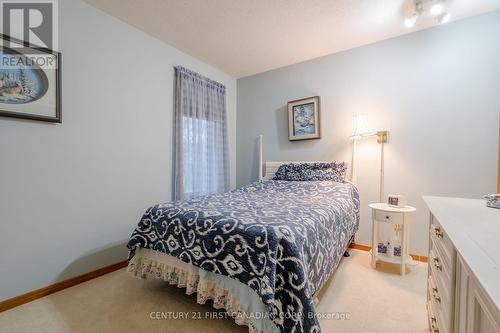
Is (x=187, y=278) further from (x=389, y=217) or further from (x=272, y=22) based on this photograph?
(x=272, y=22)

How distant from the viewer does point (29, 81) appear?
1.66 m

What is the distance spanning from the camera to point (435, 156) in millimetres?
2285

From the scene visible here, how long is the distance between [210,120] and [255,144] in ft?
2.73

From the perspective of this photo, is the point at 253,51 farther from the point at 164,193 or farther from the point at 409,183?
the point at 409,183

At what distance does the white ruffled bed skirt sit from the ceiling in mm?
2191

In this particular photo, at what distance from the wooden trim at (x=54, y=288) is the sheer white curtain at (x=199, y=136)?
1004 mm

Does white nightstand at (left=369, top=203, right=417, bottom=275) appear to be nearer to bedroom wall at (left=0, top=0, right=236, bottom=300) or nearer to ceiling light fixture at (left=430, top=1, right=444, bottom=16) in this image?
ceiling light fixture at (left=430, top=1, right=444, bottom=16)

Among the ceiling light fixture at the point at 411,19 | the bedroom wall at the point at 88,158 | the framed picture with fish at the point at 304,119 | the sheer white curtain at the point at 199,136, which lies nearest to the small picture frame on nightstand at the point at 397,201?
the framed picture with fish at the point at 304,119

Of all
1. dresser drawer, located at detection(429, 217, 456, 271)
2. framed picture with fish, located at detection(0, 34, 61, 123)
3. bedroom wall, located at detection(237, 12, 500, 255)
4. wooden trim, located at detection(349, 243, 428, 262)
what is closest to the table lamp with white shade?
bedroom wall, located at detection(237, 12, 500, 255)

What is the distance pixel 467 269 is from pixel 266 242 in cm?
76

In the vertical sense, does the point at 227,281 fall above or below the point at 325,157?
below

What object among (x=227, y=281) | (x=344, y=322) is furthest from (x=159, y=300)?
(x=344, y=322)

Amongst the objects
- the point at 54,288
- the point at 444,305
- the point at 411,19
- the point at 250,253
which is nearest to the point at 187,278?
the point at 250,253

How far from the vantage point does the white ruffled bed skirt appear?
1.25m
